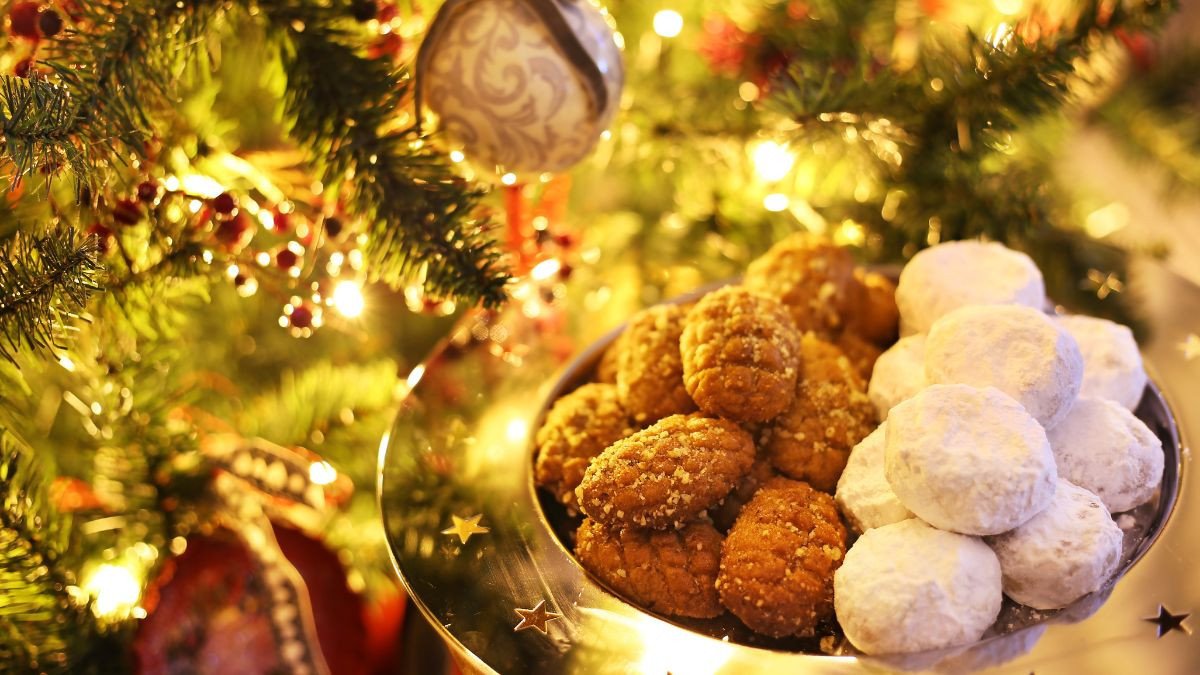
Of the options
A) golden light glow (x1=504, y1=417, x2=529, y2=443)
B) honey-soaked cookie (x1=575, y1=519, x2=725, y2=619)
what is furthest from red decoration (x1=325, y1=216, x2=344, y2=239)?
honey-soaked cookie (x1=575, y1=519, x2=725, y2=619)

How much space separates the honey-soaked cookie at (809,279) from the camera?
86cm

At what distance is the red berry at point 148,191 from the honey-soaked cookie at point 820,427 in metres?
0.53

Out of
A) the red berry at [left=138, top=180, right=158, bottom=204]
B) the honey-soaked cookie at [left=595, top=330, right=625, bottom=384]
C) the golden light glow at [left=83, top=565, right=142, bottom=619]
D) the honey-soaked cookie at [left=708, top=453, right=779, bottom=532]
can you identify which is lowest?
the golden light glow at [left=83, top=565, right=142, bottom=619]

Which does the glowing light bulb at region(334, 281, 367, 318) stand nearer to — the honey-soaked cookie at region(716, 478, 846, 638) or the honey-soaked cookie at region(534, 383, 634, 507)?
the honey-soaked cookie at region(534, 383, 634, 507)

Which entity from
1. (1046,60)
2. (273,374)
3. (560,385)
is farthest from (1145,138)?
(273,374)

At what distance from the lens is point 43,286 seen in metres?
0.58

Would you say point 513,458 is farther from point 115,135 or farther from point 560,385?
point 115,135

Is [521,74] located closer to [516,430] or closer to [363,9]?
[363,9]

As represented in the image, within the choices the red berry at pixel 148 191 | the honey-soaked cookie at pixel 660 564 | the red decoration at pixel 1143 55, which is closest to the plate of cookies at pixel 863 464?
the honey-soaked cookie at pixel 660 564

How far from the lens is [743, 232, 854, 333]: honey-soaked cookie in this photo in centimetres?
86

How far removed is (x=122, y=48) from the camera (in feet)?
2.13

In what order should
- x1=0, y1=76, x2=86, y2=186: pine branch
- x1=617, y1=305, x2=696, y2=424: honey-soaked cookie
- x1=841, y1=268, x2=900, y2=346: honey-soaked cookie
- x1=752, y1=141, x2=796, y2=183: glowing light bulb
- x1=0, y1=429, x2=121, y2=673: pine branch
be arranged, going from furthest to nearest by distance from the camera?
x1=752, y1=141, x2=796, y2=183: glowing light bulb < x1=841, y1=268, x2=900, y2=346: honey-soaked cookie < x1=617, y1=305, x2=696, y2=424: honey-soaked cookie < x1=0, y1=429, x2=121, y2=673: pine branch < x1=0, y1=76, x2=86, y2=186: pine branch

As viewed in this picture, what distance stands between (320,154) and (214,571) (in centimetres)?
42

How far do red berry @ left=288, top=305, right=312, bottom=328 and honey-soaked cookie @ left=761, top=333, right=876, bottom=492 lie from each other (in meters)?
0.40
